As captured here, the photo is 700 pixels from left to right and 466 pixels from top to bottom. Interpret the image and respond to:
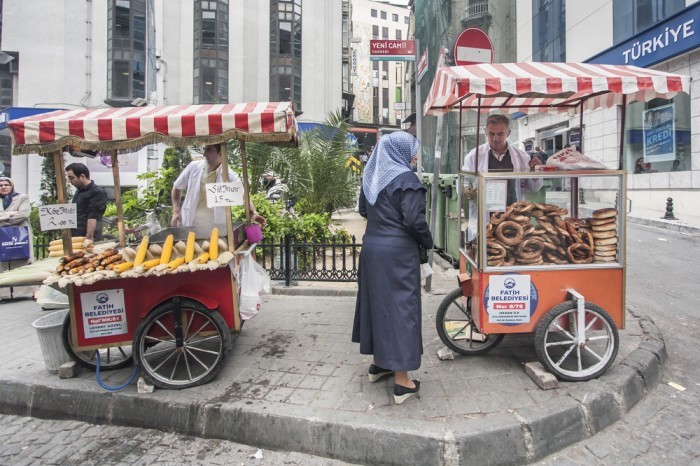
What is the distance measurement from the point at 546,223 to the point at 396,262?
1356 millimetres

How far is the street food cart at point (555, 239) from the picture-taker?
11.1 ft

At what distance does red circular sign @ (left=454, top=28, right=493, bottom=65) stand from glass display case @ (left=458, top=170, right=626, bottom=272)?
2294mm

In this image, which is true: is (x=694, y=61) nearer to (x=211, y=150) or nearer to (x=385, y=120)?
(x=211, y=150)

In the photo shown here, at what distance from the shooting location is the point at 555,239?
3609 millimetres

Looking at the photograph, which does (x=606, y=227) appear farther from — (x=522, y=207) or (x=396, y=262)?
(x=396, y=262)

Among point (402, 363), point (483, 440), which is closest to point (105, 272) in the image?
point (402, 363)

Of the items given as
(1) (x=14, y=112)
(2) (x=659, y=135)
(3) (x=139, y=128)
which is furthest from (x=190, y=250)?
(1) (x=14, y=112)

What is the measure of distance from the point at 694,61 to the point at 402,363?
43.5ft

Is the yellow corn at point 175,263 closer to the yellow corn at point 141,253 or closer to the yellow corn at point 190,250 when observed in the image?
the yellow corn at point 190,250

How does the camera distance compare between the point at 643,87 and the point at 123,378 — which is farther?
the point at 123,378

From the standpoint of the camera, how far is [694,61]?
1179 centimetres

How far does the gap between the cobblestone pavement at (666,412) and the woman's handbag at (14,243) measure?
737 centimetres

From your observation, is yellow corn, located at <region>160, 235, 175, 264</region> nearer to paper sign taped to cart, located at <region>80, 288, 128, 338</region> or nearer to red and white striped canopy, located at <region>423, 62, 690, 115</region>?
paper sign taped to cart, located at <region>80, 288, 128, 338</region>

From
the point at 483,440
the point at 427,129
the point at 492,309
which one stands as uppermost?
the point at 427,129
